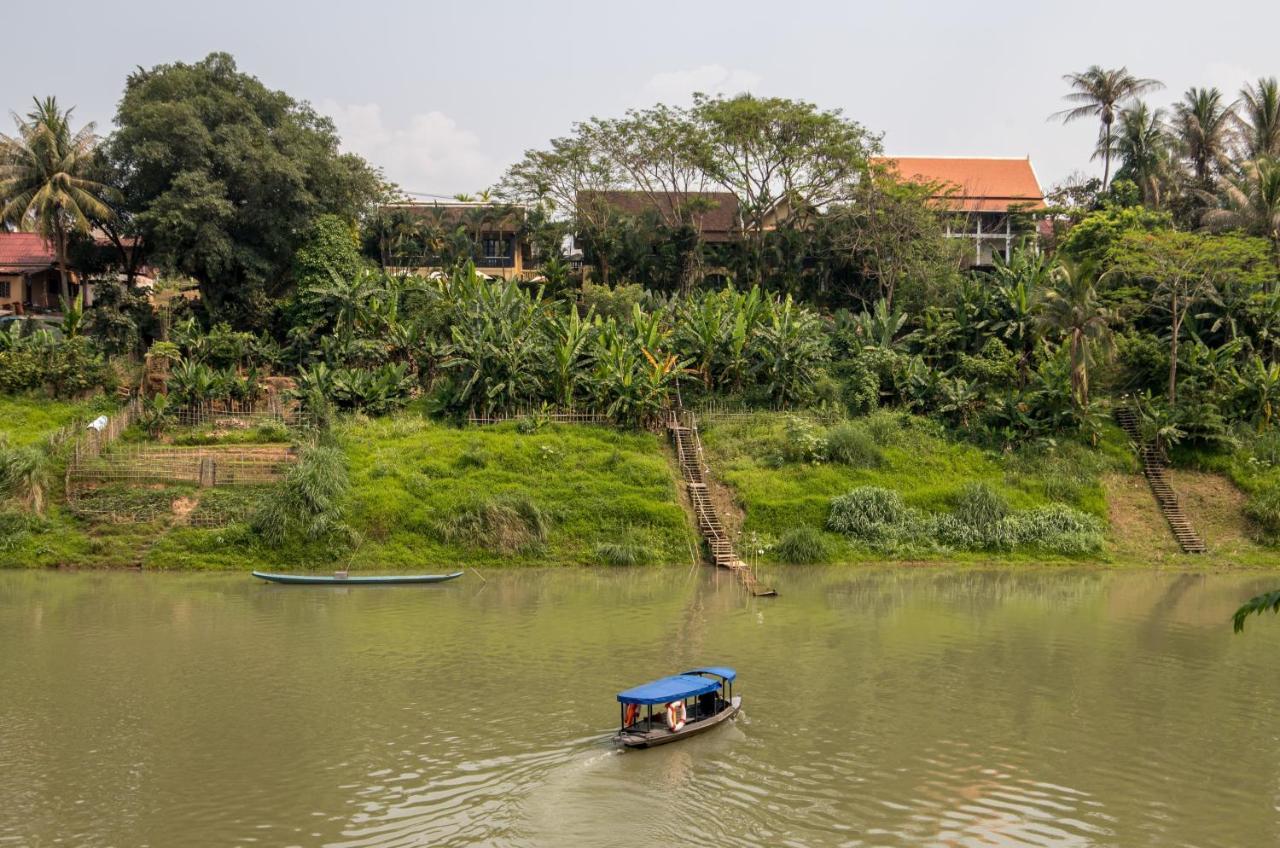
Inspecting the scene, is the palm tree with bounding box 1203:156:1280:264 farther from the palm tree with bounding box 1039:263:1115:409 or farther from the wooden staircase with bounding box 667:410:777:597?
the wooden staircase with bounding box 667:410:777:597

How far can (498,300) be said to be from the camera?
118ft

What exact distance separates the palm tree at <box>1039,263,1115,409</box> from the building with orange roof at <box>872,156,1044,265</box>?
14335 millimetres

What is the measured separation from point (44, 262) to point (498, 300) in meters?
21.9

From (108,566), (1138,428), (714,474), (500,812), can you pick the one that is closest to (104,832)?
(500,812)

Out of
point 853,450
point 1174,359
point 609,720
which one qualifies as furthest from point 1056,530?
point 609,720

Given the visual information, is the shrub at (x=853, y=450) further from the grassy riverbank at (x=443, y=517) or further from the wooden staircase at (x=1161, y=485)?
the wooden staircase at (x=1161, y=485)

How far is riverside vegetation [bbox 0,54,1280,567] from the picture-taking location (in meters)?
28.2

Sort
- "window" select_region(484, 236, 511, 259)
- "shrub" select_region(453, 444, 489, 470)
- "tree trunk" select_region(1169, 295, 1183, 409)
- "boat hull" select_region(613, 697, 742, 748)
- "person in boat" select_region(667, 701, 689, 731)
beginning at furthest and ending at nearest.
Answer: "window" select_region(484, 236, 511, 259) < "tree trunk" select_region(1169, 295, 1183, 409) < "shrub" select_region(453, 444, 489, 470) < "person in boat" select_region(667, 701, 689, 731) < "boat hull" select_region(613, 697, 742, 748)

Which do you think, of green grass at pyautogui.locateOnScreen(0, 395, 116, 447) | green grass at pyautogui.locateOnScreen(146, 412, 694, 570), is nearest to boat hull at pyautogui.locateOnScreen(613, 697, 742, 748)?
green grass at pyautogui.locateOnScreen(146, 412, 694, 570)

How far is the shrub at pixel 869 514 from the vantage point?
28.8 m

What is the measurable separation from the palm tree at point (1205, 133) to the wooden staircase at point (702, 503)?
944 inches

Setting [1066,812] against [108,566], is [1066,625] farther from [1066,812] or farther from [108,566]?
[108,566]

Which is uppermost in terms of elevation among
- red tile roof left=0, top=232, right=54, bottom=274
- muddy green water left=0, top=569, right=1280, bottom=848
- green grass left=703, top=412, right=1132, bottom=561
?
red tile roof left=0, top=232, right=54, bottom=274

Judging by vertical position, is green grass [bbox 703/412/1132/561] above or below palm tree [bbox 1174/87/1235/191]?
below
